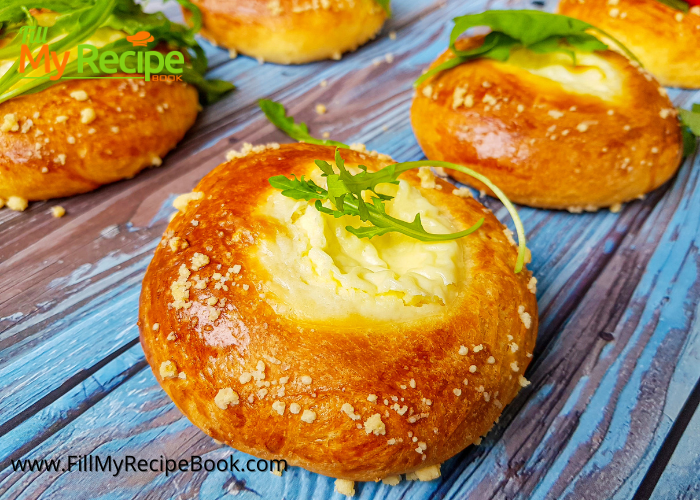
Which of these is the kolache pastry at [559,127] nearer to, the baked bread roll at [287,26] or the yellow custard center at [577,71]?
the yellow custard center at [577,71]

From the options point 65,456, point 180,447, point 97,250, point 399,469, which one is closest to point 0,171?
point 97,250

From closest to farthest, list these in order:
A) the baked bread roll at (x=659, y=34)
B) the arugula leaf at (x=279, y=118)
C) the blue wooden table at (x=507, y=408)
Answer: the blue wooden table at (x=507, y=408), the arugula leaf at (x=279, y=118), the baked bread roll at (x=659, y=34)

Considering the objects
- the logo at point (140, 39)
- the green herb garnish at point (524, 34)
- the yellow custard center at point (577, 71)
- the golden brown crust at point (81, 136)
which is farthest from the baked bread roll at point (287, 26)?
the yellow custard center at point (577, 71)

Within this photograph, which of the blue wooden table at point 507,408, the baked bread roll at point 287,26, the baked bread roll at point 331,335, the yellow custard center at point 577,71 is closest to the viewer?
the baked bread roll at point 331,335

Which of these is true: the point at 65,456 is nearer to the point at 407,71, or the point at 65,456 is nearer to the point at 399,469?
the point at 399,469

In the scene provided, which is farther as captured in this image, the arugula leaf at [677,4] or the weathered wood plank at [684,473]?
the arugula leaf at [677,4]

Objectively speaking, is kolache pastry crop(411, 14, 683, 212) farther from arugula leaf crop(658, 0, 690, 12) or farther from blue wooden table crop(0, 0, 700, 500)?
arugula leaf crop(658, 0, 690, 12)
